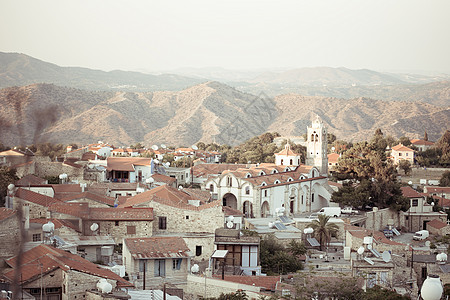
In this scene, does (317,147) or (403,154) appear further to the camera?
(403,154)

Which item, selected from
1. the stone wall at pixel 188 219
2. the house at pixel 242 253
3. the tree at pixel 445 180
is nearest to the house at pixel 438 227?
the tree at pixel 445 180

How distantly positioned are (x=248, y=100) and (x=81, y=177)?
80.3 m

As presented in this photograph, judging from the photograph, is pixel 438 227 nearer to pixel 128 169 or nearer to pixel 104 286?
pixel 128 169

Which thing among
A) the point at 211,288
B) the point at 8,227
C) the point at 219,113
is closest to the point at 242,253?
the point at 211,288

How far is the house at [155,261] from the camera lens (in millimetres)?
17656

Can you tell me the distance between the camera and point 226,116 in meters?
103

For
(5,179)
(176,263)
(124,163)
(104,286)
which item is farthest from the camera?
(124,163)

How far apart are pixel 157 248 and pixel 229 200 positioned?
16.3m

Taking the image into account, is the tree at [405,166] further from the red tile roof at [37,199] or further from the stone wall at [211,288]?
the stone wall at [211,288]

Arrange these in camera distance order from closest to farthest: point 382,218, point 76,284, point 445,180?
point 76,284
point 382,218
point 445,180

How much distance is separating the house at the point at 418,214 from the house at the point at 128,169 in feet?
48.7

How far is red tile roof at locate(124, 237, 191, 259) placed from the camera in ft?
59.0

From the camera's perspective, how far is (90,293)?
13.5 m

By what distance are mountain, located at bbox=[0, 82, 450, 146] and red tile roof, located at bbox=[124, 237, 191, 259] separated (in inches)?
2136
